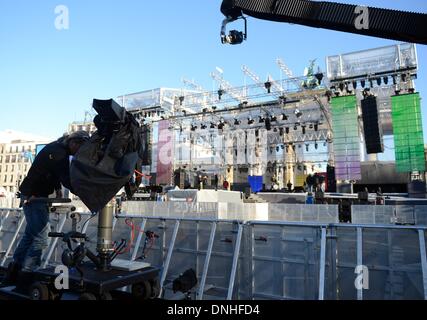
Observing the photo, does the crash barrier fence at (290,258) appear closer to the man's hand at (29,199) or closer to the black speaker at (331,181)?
the man's hand at (29,199)

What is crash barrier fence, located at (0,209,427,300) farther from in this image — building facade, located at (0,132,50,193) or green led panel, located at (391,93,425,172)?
building facade, located at (0,132,50,193)

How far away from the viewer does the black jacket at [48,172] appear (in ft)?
11.5

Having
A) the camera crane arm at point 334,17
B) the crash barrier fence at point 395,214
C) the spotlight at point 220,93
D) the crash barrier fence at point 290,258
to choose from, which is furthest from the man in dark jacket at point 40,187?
the spotlight at point 220,93

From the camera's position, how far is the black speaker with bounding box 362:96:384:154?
18141mm

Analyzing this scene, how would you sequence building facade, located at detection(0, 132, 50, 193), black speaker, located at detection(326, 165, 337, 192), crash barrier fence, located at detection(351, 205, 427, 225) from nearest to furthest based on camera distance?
crash barrier fence, located at detection(351, 205, 427, 225), black speaker, located at detection(326, 165, 337, 192), building facade, located at detection(0, 132, 50, 193)

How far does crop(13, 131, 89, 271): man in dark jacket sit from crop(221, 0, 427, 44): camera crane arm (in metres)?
3.13

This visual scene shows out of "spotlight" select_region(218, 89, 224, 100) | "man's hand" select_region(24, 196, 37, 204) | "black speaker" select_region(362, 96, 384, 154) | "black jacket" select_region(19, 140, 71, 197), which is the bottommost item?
"man's hand" select_region(24, 196, 37, 204)

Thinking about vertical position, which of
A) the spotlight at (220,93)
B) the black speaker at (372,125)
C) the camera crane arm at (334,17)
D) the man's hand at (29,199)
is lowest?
the man's hand at (29,199)

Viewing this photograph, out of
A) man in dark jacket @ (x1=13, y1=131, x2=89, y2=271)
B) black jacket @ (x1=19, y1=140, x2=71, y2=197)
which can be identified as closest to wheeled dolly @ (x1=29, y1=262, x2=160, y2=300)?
man in dark jacket @ (x1=13, y1=131, x2=89, y2=271)

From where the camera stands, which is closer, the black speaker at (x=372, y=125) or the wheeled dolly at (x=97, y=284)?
the wheeled dolly at (x=97, y=284)

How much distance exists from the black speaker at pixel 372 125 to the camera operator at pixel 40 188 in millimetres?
17986

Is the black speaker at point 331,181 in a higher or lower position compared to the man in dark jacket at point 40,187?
higher

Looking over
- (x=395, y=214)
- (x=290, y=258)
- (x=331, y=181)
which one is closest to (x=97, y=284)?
(x=290, y=258)
